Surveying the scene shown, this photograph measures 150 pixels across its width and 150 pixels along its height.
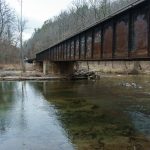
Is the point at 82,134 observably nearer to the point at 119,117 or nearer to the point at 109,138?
the point at 109,138

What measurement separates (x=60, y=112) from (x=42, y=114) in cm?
119

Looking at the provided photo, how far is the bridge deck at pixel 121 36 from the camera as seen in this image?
50.6 feet

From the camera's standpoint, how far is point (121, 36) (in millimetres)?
18188

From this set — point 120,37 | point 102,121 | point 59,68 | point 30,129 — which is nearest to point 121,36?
point 120,37

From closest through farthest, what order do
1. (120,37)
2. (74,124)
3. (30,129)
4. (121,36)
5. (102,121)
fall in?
(30,129) → (74,124) → (102,121) → (121,36) → (120,37)

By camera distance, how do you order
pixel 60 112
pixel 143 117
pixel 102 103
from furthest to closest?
pixel 102 103 → pixel 60 112 → pixel 143 117

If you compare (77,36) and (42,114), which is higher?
(77,36)

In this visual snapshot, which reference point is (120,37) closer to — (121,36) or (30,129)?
(121,36)

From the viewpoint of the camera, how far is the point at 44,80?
44188 millimetres

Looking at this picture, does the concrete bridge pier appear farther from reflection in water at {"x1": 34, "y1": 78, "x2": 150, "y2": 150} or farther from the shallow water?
the shallow water

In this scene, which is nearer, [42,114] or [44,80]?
[42,114]

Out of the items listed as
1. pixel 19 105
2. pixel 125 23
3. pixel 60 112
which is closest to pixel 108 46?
pixel 125 23

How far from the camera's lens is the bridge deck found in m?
15.4

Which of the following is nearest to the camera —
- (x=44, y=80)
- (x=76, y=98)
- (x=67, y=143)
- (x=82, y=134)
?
(x=67, y=143)
